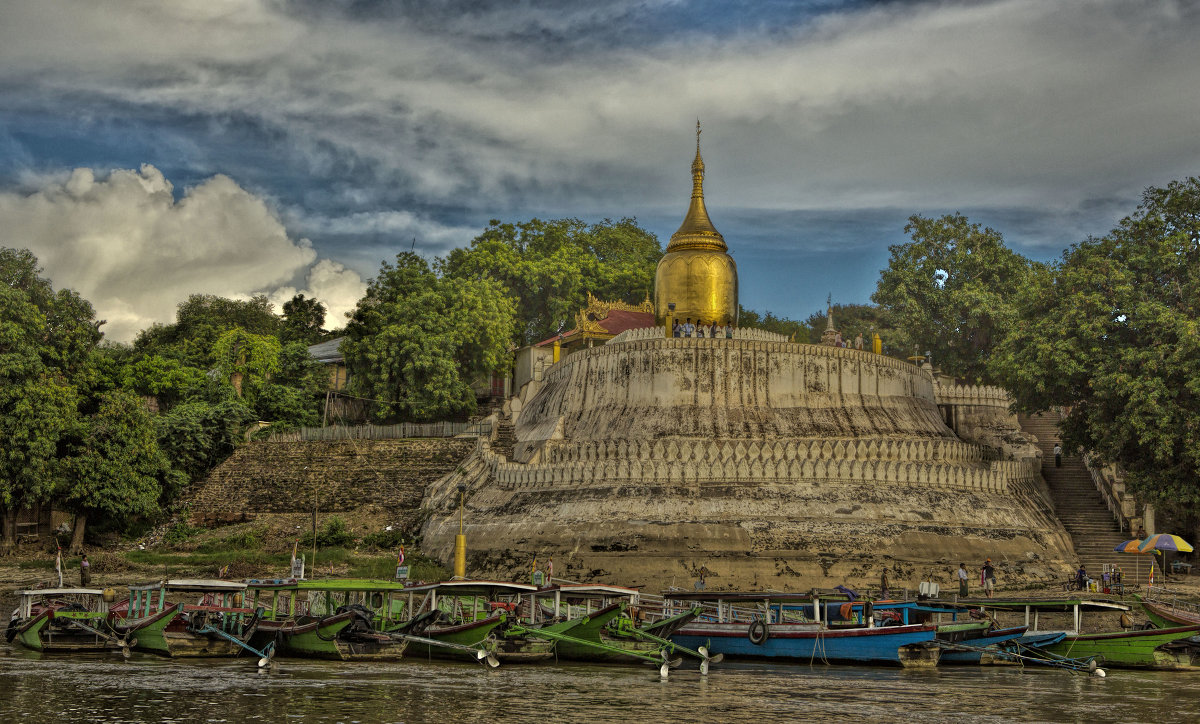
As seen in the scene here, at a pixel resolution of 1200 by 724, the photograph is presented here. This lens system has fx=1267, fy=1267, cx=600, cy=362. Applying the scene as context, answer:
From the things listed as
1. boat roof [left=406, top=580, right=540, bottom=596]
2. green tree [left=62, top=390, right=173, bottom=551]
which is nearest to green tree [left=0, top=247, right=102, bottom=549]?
green tree [left=62, top=390, right=173, bottom=551]

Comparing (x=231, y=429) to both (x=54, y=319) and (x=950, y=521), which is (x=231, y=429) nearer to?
(x=54, y=319)

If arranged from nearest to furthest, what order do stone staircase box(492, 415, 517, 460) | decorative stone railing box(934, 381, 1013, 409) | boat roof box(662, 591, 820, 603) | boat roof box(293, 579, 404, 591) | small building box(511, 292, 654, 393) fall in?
1. boat roof box(293, 579, 404, 591)
2. boat roof box(662, 591, 820, 603)
3. stone staircase box(492, 415, 517, 460)
4. decorative stone railing box(934, 381, 1013, 409)
5. small building box(511, 292, 654, 393)

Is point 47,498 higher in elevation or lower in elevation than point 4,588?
higher

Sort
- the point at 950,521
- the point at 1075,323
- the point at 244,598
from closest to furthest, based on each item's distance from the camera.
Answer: the point at 244,598 < the point at 950,521 < the point at 1075,323

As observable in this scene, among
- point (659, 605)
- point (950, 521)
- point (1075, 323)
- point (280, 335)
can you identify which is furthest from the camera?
point (280, 335)

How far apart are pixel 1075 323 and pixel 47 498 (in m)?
37.2

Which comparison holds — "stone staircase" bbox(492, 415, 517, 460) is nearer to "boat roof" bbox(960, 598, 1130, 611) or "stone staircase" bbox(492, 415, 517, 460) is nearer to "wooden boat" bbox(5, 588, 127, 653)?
"wooden boat" bbox(5, 588, 127, 653)

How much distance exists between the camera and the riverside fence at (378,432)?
180ft

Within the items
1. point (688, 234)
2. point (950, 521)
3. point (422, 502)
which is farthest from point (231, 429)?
point (950, 521)

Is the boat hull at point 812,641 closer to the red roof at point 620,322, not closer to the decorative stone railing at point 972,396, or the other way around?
the decorative stone railing at point 972,396

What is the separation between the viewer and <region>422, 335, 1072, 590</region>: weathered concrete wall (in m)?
38.7

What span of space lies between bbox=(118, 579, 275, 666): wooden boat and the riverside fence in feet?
79.0

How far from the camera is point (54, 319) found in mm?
50156

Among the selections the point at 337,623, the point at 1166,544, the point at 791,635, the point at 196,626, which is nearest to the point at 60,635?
the point at 196,626
